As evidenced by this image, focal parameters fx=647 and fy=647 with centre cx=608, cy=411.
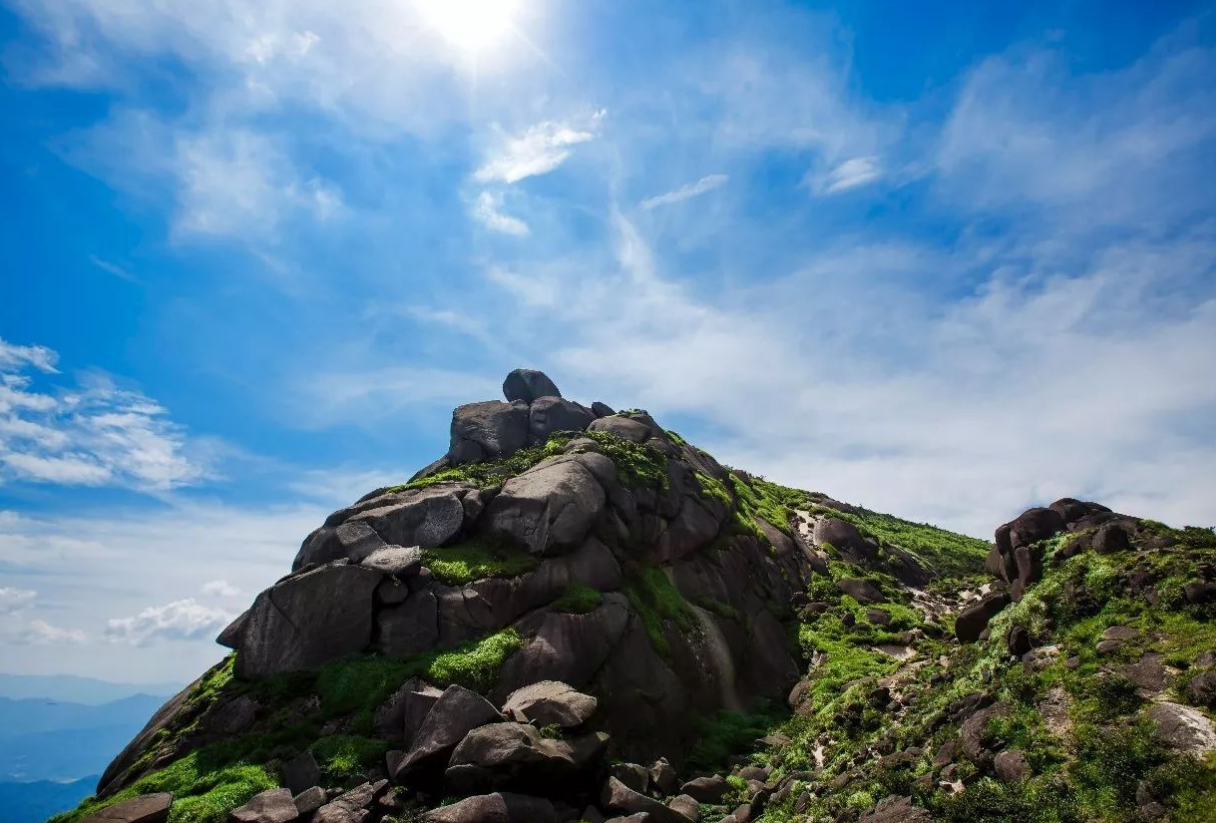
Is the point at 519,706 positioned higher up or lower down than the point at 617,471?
lower down

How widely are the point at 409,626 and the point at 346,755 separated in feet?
25.4

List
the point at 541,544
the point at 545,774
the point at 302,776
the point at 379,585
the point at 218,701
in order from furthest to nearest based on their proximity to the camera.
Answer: the point at 541,544 → the point at 379,585 → the point at 218,701 → the point at 302,776 → the point at 545,774

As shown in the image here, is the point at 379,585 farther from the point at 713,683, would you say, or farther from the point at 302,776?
the point at 713,683

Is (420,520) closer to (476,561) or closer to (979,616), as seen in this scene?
(476,561)

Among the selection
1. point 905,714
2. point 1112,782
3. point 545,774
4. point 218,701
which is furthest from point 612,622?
point 1112,782

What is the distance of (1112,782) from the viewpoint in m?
16.5

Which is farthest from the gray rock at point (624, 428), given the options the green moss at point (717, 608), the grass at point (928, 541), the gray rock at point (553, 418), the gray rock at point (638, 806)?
the gray rock at point (638, 806)

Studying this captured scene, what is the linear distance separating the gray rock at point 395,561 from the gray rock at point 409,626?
58.3 inches

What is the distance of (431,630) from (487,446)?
22.9 meters

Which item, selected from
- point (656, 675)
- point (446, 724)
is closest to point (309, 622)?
point (446, 724)

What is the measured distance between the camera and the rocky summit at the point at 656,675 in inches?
774

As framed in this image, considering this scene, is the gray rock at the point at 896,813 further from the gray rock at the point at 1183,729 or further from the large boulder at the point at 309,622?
the large boulder at the point at 309,622

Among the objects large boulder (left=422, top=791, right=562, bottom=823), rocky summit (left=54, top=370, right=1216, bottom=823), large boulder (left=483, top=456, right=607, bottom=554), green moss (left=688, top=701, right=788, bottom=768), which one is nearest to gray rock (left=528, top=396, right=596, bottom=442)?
rocky summit (left=54, top=370, right=1216, bottom=823)

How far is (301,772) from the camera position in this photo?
26.0 meters
